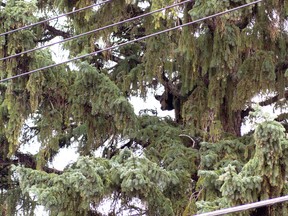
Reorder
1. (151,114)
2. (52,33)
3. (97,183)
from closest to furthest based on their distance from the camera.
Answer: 1. (97,183)
2. (151,114)
3. (52,33)

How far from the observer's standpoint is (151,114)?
857 centimetres

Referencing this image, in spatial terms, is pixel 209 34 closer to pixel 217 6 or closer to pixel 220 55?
pixel 220 55

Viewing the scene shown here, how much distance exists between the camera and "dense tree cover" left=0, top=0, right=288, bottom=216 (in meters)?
6.32

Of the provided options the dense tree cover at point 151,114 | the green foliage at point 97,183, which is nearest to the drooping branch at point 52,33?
the dense tree cover at point 151,114

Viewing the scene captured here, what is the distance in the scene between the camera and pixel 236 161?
661 centimetres

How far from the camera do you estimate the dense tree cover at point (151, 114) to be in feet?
20.7

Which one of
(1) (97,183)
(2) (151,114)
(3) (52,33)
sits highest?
(3) (52,33)

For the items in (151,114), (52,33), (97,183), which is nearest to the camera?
(97,183)

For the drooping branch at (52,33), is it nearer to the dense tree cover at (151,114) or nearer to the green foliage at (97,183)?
the dense tree cover at (151,114)

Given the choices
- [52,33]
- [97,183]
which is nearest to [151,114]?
[52,33]

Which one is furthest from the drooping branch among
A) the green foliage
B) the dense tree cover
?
the green foliage

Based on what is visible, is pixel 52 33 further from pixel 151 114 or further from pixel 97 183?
pixel 97 183

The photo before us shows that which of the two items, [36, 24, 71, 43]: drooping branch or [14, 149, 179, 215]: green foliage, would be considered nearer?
[14, 149, 179, 215]: green foliage

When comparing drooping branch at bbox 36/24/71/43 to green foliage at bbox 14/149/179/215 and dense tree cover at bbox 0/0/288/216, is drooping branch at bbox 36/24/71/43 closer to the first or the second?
dense tree cover at bbox 0/0/288/216
